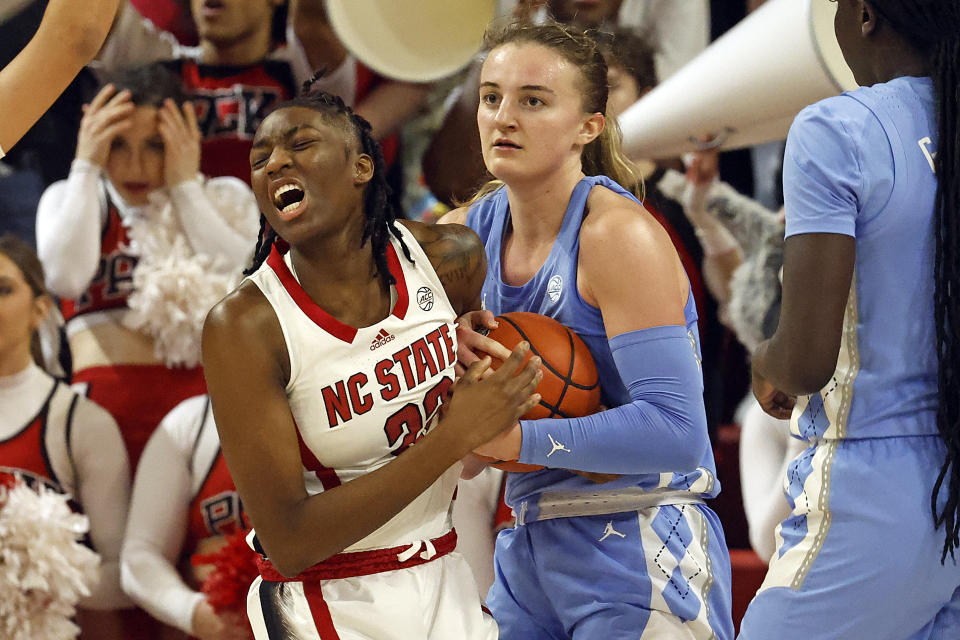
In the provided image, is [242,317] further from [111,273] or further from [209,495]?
[111,273]

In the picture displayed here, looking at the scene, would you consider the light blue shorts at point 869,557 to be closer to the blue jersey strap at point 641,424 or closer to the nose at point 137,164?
the blue jersey strap at point 641,424

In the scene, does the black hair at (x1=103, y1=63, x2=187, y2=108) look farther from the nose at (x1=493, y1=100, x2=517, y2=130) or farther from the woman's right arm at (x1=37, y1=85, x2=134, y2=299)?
the nose at (x1=493, y1=100, x2=517, y2=130)

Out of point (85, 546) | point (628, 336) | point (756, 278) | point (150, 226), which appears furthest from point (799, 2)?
point (85, 546)

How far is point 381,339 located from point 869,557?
899mm

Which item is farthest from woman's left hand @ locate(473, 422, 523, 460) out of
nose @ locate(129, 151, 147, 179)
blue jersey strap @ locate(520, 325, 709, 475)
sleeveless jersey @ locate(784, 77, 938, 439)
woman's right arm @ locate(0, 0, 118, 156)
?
nose @ locate(129, 151, 147, 179)

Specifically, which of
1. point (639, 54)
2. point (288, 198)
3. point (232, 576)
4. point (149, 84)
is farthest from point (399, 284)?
point (639, 54)

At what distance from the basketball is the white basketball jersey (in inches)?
5.1

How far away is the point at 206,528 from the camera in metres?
3.72

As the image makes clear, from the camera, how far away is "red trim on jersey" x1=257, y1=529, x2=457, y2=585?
1.90 metres

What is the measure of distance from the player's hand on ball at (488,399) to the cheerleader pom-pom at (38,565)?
196 centimetres

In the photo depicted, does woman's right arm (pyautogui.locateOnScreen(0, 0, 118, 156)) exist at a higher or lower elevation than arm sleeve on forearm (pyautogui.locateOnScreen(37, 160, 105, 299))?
higher

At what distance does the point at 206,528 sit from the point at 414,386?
2.06 meters

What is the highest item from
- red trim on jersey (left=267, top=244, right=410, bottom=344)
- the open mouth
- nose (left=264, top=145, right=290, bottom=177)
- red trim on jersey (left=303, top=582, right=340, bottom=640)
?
nose (left=264, top=145, right=290, bottom=177)

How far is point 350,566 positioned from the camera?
1.91m
